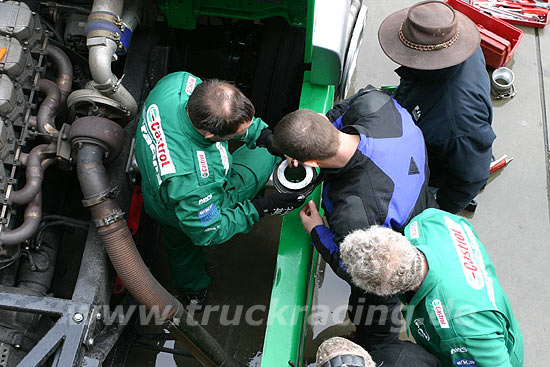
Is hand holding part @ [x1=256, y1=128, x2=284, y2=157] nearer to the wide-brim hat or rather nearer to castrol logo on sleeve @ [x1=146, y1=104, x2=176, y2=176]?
castrol logo on sleeve @ [x1=146, y1=104, x2=176, y2=176]

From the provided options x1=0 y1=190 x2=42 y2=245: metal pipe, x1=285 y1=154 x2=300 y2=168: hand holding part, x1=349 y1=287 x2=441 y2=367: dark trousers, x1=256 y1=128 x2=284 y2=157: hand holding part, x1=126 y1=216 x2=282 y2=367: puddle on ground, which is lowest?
x1=126 y1=216 x2=282 y2=367: puddle on ground

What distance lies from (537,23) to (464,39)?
192cm

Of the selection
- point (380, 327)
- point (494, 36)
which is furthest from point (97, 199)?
point (494, 36)

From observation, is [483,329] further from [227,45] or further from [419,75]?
[227,45]

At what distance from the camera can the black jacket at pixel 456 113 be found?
2.19 meters

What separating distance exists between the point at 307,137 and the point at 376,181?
307 mm

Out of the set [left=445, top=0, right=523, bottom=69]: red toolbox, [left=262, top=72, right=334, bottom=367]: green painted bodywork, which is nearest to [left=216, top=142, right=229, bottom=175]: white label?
[left=262, top=72, right=334, bottom=367]: green painted bodywork

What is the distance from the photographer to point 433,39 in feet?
6.93

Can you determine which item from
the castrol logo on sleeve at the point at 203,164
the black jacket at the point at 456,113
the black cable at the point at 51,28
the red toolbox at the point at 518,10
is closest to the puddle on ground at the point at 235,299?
the castrol logo on sleeve at the point at 203,164

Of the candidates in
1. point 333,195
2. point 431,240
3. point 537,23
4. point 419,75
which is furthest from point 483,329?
point 537,23

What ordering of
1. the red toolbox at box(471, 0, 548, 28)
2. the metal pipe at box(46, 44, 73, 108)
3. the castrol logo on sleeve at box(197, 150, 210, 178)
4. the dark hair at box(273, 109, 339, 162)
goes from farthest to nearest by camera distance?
the red toolbox at box(471, 0, 548, 28) → the metal pipe at box(46, 44, 73, 108) → the castrol logo on sleeve at box(197, 150, 210, 178) → the dark hair at box(273, 109, 339, 162)

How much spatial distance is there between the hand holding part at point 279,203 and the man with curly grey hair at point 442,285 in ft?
1.31

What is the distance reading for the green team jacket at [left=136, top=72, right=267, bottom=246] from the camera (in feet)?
6.51

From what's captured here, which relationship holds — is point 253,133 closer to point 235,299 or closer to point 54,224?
point 54,224
